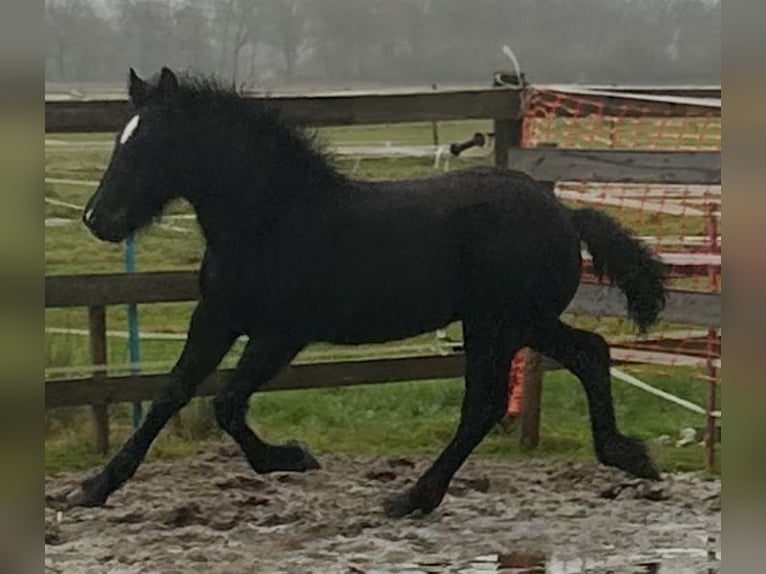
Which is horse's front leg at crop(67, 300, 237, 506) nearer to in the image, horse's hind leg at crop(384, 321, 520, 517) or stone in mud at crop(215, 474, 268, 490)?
stone in mud at crop(215, 474, 268, 490)

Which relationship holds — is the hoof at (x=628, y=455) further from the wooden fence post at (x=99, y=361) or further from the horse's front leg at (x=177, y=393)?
the wooden fence post at (x=99, y=361)

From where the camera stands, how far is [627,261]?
3.71 meters

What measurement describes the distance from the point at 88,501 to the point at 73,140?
3.27ft

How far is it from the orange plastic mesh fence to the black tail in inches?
9.8

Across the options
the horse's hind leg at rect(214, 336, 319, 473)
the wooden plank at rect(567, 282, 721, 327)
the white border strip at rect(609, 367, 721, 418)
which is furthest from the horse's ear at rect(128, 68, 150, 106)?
the white border strip at rect(609, 367, 721, 418)

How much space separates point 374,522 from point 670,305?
1.13m

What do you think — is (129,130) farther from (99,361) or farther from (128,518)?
(128,518)

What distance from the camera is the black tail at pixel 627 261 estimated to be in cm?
371

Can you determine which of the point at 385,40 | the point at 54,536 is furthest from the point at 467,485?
the point at 385,40

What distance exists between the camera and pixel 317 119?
3783 mm

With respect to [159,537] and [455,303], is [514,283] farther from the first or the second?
[159,537]

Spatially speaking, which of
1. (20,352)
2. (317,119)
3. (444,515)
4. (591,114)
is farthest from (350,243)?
(20,352)

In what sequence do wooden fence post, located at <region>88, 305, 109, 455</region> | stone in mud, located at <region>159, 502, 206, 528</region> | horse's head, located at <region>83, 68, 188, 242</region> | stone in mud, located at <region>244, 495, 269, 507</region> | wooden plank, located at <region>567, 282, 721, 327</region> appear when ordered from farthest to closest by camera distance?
wooden plank, located at <region>567, 282, 721, 327</region>, wooden fence post, located at <region>88, 305, 109, 455</region>, stone in mud, located at <region>244, 495, 269, 507</region>, stone in mud, located at <region>159, 502, 206, 528</region>, horse's head, located at <region>83, 68, 188, 242</region>

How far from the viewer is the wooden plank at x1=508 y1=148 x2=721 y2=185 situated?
13.4 feet
